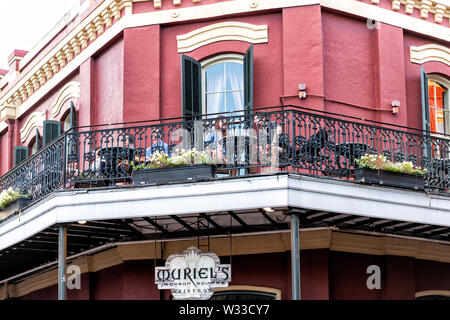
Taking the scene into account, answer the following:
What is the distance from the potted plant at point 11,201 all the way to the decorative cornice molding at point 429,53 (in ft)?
25.2

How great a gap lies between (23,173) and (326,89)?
18.2 ft

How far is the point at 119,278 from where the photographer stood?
15.3m

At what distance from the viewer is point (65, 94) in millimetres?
18297

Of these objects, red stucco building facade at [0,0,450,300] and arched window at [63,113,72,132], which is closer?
red stucco building facade at [0,0,450,300]

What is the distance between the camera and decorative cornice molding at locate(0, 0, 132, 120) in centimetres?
1661

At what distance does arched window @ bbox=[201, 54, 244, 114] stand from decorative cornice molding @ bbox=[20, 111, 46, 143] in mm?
4933

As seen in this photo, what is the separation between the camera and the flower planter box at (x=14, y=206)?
14547 millimetres

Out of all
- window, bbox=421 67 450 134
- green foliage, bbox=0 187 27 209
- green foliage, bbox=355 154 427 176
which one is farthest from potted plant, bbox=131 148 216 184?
window, bbox=421 67 450 134

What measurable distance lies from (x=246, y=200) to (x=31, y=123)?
940 cm

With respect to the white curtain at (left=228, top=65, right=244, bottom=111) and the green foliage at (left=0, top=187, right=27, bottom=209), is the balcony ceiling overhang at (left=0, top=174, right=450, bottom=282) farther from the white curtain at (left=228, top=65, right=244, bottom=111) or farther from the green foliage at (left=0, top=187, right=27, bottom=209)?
the white curtain at (left=228, top=65, right=244, bottom=111)

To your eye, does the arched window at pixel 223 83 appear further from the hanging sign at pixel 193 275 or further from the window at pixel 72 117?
the window at pixel 72 117

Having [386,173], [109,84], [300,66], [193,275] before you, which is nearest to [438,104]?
[300,66]

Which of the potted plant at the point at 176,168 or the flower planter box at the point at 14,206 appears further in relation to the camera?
the flower planter box at the point at 14,206

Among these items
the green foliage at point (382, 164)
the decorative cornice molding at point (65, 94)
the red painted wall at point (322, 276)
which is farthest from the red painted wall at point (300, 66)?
the red painted wall at point (322, 276)
